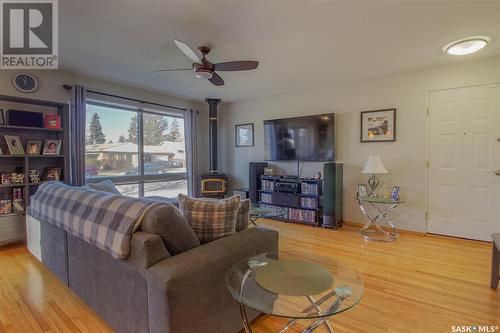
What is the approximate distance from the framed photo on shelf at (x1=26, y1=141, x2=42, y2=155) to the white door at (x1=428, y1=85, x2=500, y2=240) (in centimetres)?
529

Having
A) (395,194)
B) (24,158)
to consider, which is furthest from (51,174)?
(395,194)

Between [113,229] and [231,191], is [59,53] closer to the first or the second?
[113,229]

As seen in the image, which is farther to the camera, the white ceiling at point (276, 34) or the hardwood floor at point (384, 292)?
the white ceiling at point (276, 34)

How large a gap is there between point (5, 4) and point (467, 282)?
464 cm

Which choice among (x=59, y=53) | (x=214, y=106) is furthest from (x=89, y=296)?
(x=214, y=106)

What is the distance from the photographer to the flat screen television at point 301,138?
415 cm

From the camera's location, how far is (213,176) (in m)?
4.98

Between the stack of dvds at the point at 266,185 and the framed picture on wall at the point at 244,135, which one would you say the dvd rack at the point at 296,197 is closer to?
the stack of dvds at the point at 266,185

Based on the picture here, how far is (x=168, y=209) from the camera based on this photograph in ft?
4.54

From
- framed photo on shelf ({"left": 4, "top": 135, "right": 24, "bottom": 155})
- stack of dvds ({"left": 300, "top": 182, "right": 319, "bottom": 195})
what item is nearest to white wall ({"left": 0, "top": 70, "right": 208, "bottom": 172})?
framed photo on shelf ({"left": 4, "top": 135, "right": 24, "bottom": 155})

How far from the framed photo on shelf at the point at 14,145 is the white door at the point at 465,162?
539cm

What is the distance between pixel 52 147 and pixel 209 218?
295 centimetres

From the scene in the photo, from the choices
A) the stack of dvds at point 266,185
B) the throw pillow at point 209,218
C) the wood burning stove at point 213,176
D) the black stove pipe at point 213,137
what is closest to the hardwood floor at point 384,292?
the throw pillow at point 209,218

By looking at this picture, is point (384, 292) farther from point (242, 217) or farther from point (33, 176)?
point (33, 176)
